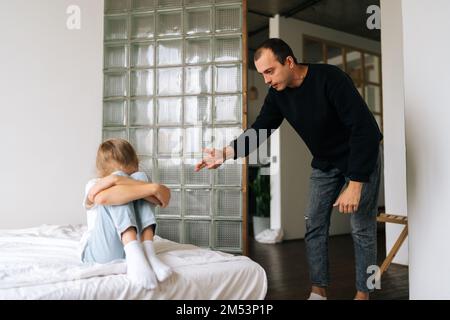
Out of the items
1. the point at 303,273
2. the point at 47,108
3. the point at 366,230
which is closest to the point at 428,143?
the point at 366,230

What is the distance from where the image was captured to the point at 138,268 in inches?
49.1

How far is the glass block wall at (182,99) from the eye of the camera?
274 cm

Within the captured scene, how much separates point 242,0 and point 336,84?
1.44 metres

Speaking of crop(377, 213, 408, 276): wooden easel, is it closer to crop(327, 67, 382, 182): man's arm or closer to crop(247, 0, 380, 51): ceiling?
crop(327, 67, 382, 182): man's arm

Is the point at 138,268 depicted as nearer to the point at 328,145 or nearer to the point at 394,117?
the point at 328,145

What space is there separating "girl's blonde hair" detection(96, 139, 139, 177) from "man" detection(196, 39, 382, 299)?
38cm

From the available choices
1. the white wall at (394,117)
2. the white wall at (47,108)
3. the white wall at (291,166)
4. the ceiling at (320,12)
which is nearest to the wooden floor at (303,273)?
the white wall at (291,166)

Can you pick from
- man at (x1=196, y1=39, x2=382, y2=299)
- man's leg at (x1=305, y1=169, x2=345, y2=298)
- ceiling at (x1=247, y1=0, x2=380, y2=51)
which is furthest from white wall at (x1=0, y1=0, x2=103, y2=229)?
man's leg at (x1=305, y1=169, x2=345, y2=298)

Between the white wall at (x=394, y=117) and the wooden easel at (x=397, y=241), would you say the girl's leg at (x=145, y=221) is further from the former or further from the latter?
the white wall at (x=394, y=117)

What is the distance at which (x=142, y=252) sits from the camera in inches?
51.8

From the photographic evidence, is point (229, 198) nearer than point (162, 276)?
No

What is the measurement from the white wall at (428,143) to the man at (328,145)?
16 centimetres

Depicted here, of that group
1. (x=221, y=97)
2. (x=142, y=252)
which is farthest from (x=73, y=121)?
(x=142, y=252)
